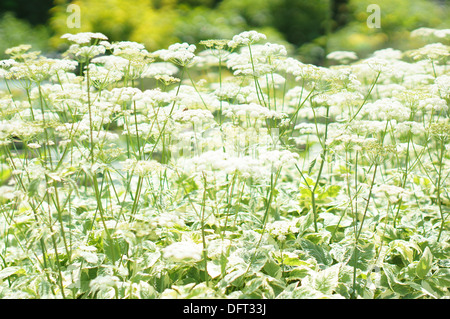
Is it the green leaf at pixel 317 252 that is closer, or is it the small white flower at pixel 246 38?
the green leaf at pixel 317 252

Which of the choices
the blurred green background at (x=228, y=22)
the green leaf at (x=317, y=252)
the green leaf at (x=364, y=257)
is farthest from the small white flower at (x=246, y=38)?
the blurred green background at (x=228, y=22)

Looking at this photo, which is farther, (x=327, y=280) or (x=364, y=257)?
(x=364, y=257)

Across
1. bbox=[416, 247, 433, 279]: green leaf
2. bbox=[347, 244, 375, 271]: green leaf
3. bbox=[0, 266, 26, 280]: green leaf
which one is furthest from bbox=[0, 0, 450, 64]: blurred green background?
bbox=[416, 247, 433, 279]: green leaf

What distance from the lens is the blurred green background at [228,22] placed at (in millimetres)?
6188

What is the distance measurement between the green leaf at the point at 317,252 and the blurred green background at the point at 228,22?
4.51 meters

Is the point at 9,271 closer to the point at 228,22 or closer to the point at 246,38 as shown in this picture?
the point at 246,38

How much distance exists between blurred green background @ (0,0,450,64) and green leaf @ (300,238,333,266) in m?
4.51

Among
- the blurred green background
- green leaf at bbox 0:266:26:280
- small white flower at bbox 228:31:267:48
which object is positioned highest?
the blurred green background

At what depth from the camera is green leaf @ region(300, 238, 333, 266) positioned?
1.99 m

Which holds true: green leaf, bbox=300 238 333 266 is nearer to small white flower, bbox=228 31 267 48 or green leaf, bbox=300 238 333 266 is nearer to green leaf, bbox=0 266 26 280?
small white flower, bbox=228 31 267 48

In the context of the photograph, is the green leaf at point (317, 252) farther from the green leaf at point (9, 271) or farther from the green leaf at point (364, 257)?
the green leaf at point (9, 271)

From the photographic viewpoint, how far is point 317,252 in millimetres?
2014

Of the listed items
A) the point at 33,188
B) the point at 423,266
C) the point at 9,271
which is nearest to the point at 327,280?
the point at 423,266

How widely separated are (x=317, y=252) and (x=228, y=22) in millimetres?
5451
